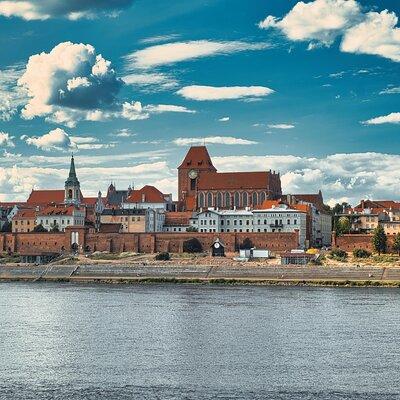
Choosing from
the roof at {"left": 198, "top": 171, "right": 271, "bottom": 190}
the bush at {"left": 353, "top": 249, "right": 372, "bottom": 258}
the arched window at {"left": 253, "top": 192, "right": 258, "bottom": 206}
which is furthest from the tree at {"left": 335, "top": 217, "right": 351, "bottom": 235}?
the roof at {"left": 198, "top": 171, "right": 271, "bottom": 190}

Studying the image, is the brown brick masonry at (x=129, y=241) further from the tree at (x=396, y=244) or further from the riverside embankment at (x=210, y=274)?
the riverside embankment at (x=210, y=274)

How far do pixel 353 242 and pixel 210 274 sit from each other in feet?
58.8

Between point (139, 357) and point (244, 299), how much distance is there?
69.0 ft

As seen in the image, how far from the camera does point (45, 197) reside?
353 ft

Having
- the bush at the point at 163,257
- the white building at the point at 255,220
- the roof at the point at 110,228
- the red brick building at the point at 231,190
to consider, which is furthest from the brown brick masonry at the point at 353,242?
the roof at the point at 110,228

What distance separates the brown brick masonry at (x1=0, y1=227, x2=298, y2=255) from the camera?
82.1 meters

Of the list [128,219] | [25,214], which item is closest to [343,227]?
[128,219]

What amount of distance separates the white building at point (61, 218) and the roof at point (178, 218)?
368 inches

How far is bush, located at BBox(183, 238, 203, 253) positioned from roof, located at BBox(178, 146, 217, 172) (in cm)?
2320

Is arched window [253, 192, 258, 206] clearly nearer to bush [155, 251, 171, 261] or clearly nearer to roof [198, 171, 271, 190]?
roof [198, 171, 271, 190]

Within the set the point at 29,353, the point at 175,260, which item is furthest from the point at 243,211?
the point at 29,353

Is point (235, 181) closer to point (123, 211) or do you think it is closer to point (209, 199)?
point (209, 199)

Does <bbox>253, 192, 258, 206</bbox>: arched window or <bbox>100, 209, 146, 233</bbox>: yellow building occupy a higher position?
<bbox>253, 192, 258, 206</bbox>: arched window

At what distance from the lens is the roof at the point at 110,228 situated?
285 feet
